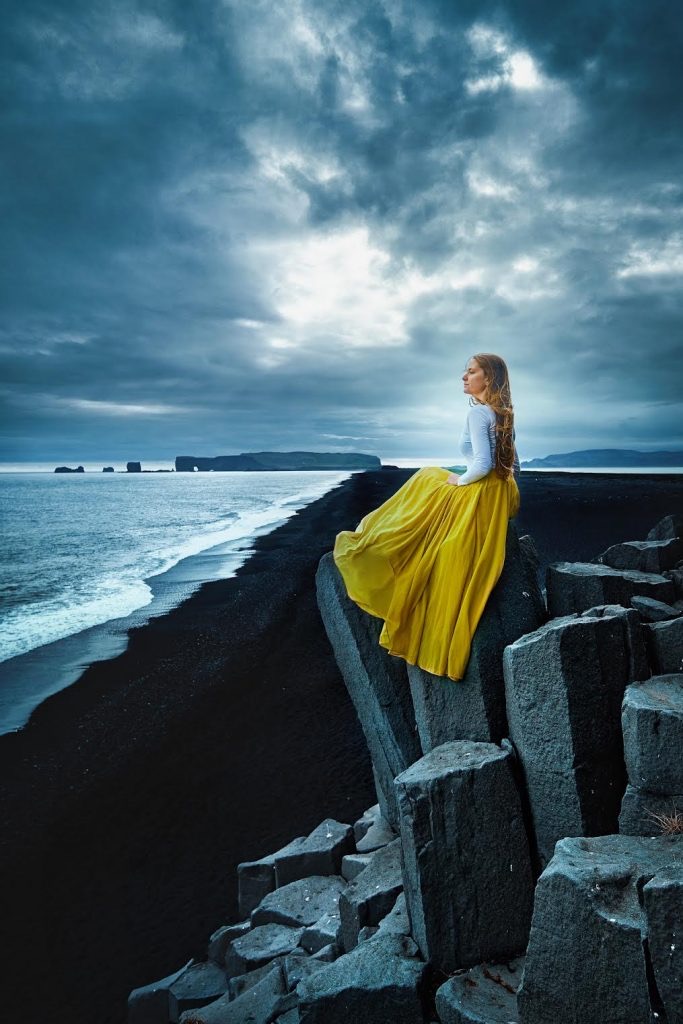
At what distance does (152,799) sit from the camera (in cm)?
728

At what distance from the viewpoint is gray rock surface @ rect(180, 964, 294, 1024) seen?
3734mm

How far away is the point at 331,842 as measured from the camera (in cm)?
545

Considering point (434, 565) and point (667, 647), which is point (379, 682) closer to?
point (434, 565)

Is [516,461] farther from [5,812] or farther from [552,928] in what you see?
[5,812]

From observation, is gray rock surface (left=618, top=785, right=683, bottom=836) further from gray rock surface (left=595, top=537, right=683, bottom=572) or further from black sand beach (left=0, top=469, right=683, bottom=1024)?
black sand beach (left=0, top=469, right=683, bottom=1024)

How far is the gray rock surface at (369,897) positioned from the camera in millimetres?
4133

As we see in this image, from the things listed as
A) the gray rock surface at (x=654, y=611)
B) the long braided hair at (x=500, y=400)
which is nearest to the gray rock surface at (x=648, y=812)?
the gray rock surface at (x=654, y=611)

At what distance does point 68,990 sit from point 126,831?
1902 millimetres

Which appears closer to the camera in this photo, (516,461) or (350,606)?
(516,461)

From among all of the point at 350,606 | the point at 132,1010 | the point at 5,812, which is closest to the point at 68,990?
the point at 132,1010

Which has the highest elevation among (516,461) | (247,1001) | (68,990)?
(516,461)

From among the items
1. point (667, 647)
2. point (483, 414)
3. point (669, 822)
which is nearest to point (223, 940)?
point (669, 822)

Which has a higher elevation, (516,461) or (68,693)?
(516,461)

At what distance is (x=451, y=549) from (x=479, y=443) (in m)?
0.73
